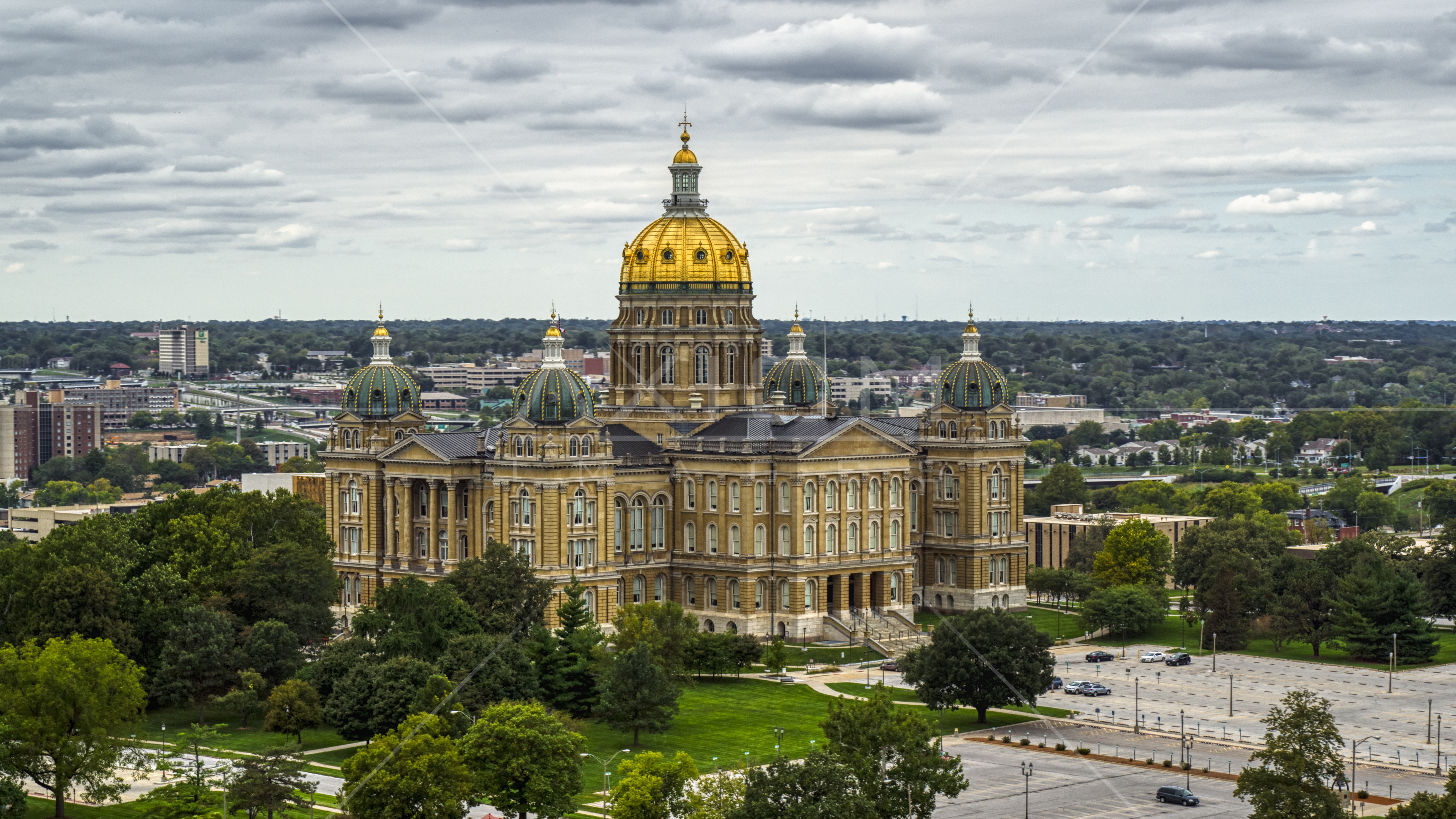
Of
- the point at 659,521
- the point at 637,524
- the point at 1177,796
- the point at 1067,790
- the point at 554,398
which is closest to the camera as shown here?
the point at 1177,796

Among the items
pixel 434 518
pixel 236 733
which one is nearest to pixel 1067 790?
pixel 236 733

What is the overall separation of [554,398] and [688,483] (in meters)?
16.3

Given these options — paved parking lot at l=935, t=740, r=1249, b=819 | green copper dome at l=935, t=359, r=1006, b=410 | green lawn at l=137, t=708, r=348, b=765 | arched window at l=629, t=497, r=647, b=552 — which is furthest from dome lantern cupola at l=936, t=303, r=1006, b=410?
green lawn at l=137, t=708, r=348, b=765

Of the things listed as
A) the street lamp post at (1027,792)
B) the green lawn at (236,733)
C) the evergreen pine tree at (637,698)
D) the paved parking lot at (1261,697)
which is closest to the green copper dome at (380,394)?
the green lawn at (236,733)

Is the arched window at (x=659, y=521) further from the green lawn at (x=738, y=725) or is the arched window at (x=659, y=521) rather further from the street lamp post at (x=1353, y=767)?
the street lamp post at (x=1353, y=767)

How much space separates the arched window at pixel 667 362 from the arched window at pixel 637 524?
16252 mm

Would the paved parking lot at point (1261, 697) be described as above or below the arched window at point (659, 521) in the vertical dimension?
below

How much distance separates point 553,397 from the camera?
574 feet

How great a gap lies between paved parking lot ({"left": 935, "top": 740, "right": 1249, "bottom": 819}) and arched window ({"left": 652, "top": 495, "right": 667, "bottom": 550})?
1919 inches

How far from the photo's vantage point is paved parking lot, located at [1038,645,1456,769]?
5733 inches

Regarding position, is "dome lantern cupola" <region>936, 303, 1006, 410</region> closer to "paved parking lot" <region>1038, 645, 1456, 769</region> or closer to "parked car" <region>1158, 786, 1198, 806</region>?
"paved parking lot" <region>1038, 645, 1456, 769</region>

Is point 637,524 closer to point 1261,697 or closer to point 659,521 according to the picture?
point 659,521

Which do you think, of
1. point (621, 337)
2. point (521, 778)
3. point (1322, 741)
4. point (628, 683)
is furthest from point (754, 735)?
point (621, 337)

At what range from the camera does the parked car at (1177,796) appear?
12669 centimetres
